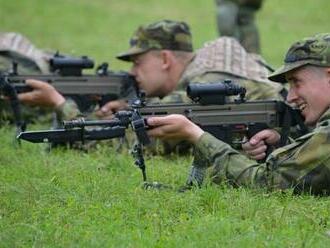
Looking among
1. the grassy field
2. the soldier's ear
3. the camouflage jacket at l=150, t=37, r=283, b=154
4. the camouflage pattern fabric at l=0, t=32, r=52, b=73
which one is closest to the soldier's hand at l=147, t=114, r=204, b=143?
the grassy field

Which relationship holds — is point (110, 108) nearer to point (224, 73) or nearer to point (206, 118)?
Result: point (224, 73)

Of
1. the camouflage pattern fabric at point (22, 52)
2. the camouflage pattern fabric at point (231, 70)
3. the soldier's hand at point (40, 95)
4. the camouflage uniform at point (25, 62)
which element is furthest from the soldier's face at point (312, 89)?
the camouflage pattern fabric at point (22, 52)

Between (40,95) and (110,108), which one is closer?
(40,95)

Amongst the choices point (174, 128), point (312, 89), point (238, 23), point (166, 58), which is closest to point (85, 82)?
point (166, 58)

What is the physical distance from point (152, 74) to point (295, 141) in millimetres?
2813

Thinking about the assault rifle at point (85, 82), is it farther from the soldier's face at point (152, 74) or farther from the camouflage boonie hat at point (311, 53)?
the camouflage boonie hat at point (311, 53)

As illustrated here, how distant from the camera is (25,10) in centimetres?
2028

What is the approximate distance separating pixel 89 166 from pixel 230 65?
188cm

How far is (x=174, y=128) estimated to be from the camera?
5625 mm

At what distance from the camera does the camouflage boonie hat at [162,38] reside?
8008mm

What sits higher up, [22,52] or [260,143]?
[22,52]

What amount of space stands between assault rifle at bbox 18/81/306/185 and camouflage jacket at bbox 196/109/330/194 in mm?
389

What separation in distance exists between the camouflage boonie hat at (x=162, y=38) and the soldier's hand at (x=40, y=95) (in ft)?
2.34

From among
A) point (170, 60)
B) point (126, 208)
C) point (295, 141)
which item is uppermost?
point (170, 60)
